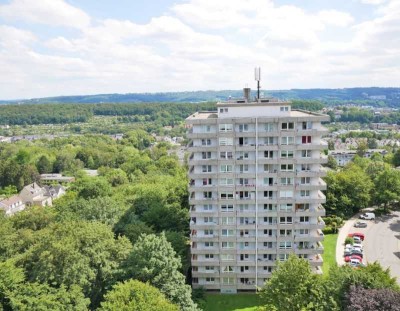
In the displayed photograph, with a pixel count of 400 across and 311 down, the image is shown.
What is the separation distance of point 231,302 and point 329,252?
22.2 m

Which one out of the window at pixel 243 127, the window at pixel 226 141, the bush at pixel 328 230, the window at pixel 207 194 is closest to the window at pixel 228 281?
the window at pixel 207 194

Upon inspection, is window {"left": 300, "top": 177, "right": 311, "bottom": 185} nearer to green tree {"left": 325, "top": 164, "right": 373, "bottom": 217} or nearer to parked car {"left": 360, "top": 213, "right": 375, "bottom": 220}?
green tree {"left": 325, "top": 164, "right": 373, "bottom": 217}

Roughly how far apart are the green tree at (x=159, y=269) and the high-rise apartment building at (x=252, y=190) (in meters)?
8.04

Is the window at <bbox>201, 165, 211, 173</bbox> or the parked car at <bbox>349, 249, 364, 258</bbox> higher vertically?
the window at <bbox>201, 165, 211, 173</bbox>

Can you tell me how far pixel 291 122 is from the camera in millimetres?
44531

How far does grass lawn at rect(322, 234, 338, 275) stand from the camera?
55.1 m

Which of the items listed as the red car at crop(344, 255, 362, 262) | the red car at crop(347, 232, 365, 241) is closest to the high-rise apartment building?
the red car at crop(344, 255, 362, 262)

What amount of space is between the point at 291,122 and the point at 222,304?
82.1 ft

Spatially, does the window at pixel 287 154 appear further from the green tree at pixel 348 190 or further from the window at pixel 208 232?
the green tree at pixel 348 190

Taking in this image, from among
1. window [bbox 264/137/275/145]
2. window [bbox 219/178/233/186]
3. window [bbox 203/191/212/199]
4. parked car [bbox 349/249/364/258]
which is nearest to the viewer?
window [bbox 264/137/275/145]

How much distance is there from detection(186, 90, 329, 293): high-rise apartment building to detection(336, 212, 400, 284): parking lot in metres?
15.2

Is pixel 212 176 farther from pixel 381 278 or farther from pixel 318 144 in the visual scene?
pixel 381 278

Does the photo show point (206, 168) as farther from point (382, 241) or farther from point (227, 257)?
point (382, 241)

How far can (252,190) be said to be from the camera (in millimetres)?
46250
